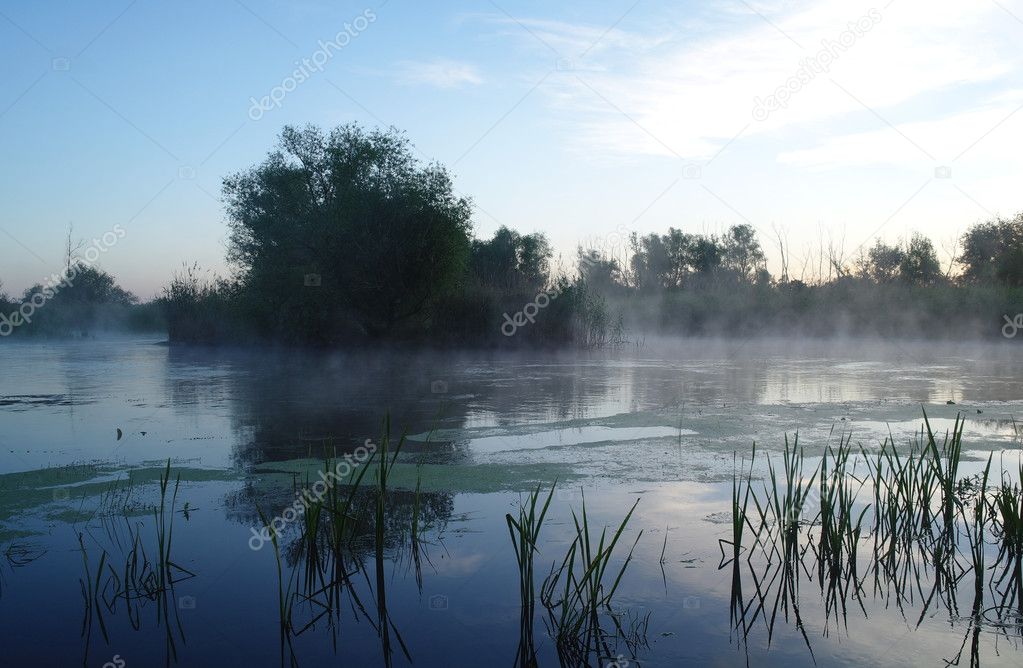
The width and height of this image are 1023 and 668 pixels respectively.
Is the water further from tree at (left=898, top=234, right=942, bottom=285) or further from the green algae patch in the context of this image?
tree at (left=898, top=234, right=942, bottom=285)

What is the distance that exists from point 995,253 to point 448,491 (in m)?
46.5

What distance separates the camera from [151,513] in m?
5.62

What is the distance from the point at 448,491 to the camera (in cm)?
628

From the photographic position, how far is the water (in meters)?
3.64

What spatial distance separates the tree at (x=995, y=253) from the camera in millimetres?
37094

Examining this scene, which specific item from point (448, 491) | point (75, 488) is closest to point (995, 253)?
point (448, 491)

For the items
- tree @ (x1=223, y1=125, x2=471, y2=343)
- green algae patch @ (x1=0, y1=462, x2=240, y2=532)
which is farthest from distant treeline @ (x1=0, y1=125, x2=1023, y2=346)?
green algae patch @ (x1=0, y1=462, x2=240, y2=532)

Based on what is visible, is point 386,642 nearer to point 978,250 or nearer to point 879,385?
point 879,385

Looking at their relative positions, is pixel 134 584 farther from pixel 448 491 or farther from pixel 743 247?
pixel 743 247

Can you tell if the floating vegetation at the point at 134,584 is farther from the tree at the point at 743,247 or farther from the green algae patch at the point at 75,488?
the tree at the point at 743,247

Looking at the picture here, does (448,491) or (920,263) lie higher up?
(920,263)

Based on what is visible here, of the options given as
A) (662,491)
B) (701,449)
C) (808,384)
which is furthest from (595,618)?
(808,384)

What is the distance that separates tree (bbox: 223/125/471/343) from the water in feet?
30.7

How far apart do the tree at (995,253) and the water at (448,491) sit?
25.5m
